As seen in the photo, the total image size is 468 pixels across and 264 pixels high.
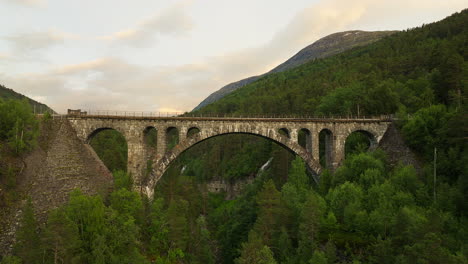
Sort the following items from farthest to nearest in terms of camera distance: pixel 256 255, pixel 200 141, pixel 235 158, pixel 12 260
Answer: pixel 235 158
pixel 200 141
pixel 256 255
pixel 12 260

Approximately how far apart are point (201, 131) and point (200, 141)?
1.31 m

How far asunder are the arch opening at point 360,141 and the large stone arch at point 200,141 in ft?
21.1

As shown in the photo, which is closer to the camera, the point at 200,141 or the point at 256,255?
the point at 256,255

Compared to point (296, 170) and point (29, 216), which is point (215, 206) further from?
point (29, 216)

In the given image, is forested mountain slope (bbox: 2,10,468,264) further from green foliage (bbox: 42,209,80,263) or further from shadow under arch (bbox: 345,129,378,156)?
shadow under arch (bbox: 345,129,378,156)

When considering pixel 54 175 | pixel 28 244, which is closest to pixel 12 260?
pixel 28 244

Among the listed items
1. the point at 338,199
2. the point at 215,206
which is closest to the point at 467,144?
the point at 338,199

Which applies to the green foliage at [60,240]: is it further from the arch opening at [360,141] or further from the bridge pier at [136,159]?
the arch opening at [360,141]

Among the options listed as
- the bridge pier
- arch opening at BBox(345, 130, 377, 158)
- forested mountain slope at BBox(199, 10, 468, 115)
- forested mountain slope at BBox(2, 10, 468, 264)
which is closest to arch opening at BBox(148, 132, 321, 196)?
forested mountain slope at BBox(2, 10, 468, 264)

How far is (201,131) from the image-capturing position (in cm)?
4375

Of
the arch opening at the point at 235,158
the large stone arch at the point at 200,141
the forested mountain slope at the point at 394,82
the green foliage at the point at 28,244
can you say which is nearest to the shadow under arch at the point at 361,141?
the forested mountain slope at the point at 394,82

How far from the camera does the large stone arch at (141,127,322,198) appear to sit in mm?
41969

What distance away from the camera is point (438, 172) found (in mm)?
33750

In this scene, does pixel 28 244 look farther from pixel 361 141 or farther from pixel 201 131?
pixel 361 141
